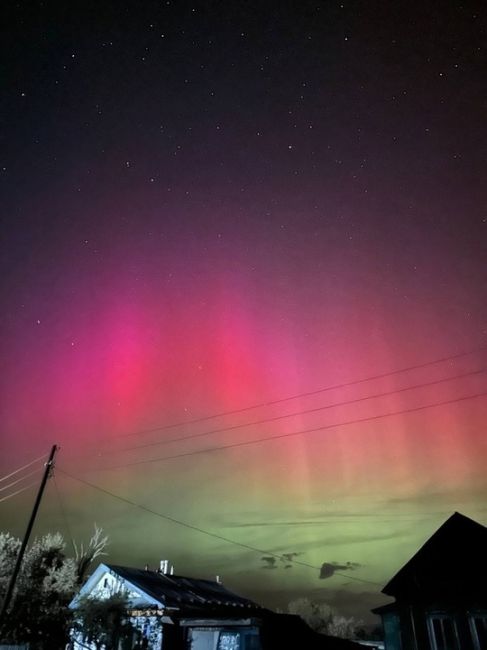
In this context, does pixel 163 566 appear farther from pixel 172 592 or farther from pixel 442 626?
pixel 442 626

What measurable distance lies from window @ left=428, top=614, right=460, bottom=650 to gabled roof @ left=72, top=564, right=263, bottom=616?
37.8 feet

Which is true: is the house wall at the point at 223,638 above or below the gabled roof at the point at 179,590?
below

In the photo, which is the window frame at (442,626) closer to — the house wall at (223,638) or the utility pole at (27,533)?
the house wall at (223,638)

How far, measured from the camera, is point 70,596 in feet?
109

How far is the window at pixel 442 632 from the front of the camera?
75.9 feet

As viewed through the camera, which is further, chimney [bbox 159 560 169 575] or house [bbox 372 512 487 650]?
chimney [bbox 159 560 169 575]

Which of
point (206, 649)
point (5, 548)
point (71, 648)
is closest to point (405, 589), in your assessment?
point (206, 649)

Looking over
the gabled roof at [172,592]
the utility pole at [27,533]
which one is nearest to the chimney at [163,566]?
the gabled roof at [172,592]

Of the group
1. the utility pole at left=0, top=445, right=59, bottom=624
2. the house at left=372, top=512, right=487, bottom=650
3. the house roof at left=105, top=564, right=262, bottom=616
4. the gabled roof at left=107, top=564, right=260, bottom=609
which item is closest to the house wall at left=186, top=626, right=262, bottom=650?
the house roof at left=105, top=564, right=262, bottom=616

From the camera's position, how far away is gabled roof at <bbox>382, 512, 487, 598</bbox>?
24047 mm

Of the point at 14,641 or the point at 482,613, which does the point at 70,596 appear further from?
the point at 482,613

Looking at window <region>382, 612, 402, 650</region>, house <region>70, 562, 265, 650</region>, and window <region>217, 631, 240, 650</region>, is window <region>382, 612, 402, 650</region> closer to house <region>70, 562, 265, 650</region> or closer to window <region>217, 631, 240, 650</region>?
house <region>70, 562, 265, 650</region>

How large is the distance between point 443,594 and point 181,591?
65.5 feet

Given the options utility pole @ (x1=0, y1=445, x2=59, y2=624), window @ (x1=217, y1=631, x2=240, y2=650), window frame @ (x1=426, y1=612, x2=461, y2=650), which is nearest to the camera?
window frame @ (x1=426, y1=612, x2=461, y2=650)
